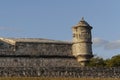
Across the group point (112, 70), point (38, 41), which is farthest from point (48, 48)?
point (112, 70)

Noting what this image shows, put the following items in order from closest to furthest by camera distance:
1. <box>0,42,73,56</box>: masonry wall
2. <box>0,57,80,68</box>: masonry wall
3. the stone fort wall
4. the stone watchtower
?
1. the stone fort wall
2. <box>0,57,80,68</box>: masonry wall
3. <box>0,42,73,56</box>: masonry wall
4. the stone watchtower

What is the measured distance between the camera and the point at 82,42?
51.9 metres

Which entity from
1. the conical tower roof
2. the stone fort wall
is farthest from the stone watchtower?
the stone fort wall

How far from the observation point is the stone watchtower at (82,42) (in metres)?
51.7

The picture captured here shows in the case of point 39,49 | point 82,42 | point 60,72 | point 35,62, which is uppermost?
point 82,42

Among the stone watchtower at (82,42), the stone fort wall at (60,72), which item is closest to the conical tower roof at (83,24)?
the stone watchtower at (82,42)

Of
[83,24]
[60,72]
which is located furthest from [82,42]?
[60,72]

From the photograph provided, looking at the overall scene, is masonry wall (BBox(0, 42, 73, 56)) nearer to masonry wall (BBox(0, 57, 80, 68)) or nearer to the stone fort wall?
masonry wall (BBox(0, 57, 80, 68))

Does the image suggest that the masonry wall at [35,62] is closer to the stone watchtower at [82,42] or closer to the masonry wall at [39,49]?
the masonry wall at [39,49]

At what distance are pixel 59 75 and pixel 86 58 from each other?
27.0 feet

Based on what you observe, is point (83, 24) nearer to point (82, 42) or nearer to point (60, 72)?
point (82, 42)

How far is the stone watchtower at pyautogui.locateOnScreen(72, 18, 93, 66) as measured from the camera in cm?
5172

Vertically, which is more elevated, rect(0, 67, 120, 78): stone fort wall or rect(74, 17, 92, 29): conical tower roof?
rect(74, 17, 92, 29): conical tower roof

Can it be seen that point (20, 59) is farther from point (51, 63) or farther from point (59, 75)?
point (59, 75)
